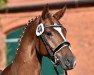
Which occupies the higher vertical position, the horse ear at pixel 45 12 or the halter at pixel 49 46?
the horse ear at pixel 45 12

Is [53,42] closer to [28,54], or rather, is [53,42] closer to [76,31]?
[28,54]

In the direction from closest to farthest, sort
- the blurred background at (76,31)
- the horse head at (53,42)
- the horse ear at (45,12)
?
the horse head at (53,42) → the horse ear at (45,12) → the blurred background at (76,31)

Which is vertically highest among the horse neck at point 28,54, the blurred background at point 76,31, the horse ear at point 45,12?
the horse ear at point 45,12

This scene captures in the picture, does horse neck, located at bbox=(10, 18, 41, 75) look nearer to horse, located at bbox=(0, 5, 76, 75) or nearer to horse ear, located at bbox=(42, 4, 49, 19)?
horse, located at bbox=(0, 5, 76, 75)

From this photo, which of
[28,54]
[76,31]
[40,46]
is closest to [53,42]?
[40,46]

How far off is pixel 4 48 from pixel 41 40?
12406 mm

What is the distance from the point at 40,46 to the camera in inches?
238

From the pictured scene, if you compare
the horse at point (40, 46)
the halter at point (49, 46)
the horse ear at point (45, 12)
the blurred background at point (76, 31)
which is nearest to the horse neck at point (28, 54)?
the horse at point (40, 46)

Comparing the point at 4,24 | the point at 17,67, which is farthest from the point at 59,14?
the point at 4,24

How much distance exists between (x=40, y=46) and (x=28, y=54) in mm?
173

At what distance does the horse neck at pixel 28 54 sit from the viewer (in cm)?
604

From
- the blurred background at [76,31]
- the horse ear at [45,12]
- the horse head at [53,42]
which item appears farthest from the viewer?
the blurred background at [76,31]

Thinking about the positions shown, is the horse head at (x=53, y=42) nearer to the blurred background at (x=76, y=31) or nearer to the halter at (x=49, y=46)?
the halter at (x=49, y=46)

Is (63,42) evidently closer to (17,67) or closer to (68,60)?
(68,60)
